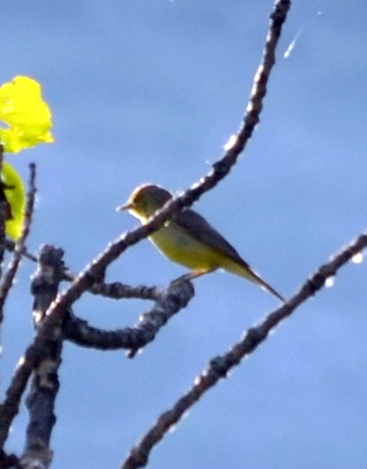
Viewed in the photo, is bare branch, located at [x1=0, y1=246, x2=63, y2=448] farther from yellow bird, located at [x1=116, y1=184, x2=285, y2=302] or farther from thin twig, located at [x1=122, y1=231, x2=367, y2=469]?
A: yellow bird, located at [x1=116, y1=184, x2=285, y2=302]

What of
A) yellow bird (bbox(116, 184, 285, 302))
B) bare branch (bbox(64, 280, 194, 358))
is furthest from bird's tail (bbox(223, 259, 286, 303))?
bare branch (bbox(64, 280, 194, 358))

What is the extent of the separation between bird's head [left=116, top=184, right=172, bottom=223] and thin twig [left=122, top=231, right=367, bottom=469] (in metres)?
11.6

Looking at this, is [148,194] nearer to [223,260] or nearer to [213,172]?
[223,260]

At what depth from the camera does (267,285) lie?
1293cm

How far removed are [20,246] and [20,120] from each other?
44 cm

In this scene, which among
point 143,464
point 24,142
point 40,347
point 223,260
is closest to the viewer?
point 143,464

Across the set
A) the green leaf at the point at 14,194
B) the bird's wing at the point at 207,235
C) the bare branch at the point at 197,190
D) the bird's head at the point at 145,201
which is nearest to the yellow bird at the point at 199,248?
the bird's wing at the point at 207,235

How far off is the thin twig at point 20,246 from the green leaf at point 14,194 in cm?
11

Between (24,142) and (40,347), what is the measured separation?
752 mm

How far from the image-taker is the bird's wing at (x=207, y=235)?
42.2 feet

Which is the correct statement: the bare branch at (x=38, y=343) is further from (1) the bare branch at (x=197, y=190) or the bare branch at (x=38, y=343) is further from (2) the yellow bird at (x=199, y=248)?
(2) the yellow bird at (x=199, y=248)

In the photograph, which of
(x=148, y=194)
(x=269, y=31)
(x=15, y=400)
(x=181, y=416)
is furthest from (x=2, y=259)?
(x=148, y=194)

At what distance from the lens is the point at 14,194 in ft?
10.8

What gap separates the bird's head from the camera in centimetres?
1421
